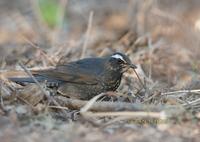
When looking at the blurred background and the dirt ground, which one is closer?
the dirt ground

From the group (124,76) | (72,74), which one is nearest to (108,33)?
(124,76)

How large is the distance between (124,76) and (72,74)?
953 mm

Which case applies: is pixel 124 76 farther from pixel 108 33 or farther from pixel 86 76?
pixel 108 33

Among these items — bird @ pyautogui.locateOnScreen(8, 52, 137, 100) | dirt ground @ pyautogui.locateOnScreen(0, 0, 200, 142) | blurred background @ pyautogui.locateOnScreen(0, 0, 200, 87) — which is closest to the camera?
dirt ground @ pyautogui.locateOnScreen(0, 0, 200, 142)

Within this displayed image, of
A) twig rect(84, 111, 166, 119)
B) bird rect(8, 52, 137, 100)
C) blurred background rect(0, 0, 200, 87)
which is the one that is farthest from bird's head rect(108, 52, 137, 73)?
twig rect(84, 111, 166, 119)

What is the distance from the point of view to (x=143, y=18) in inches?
489

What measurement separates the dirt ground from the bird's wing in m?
0.42

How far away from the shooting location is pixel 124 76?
30.9 feet

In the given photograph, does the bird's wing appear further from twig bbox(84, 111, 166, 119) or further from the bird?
twig bbox(84, 111, 166, 119)

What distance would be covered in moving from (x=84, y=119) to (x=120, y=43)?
460 cm

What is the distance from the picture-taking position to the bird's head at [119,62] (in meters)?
8.56

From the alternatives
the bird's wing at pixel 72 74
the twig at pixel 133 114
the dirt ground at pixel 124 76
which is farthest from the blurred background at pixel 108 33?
the twig at pixel 133 114

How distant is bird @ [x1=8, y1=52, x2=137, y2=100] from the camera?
8.56 metres

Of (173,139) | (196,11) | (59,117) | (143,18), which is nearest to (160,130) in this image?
(173,139)
